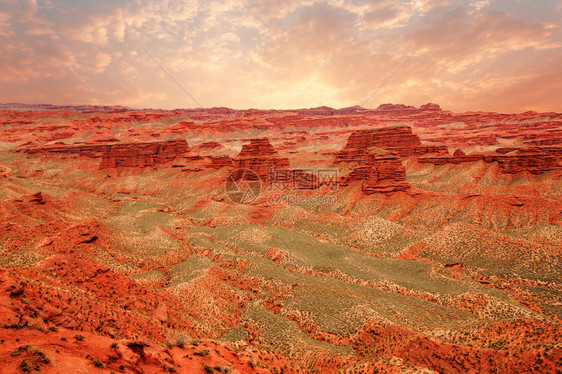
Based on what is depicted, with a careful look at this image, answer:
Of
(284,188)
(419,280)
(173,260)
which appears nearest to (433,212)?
(419,280)

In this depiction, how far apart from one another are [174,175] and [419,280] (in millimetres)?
91761

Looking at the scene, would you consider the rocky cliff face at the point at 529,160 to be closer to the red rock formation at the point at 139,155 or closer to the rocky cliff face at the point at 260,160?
the rocky cliff face at the point at 260,160

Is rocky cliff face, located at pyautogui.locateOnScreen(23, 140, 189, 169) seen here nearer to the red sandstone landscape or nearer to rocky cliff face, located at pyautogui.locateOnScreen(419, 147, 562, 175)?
the red sandstone landscape

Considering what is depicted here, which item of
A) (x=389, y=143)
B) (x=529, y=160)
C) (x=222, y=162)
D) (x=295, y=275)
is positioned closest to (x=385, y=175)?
(x=295, y=275)

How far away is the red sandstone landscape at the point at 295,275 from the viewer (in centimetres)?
1645

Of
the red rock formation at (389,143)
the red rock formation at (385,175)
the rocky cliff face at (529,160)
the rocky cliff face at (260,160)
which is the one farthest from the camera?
the red rock formation at (389,143)

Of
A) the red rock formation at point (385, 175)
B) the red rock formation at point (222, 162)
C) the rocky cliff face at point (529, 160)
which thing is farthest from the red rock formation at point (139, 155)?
the rocky cliff face at point (529, 160)

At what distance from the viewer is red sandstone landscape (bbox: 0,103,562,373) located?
1645 centimetres

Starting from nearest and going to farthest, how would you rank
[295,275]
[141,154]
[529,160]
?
[295,275], [529,160], [141,154]

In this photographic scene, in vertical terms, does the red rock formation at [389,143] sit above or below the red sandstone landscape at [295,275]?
above

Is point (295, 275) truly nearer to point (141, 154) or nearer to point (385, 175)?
point (385, 175)

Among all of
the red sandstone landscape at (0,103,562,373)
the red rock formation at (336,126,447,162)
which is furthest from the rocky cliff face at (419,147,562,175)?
the red rock formation at (336,126,447,162)

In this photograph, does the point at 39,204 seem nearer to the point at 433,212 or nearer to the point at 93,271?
the point at 93,271

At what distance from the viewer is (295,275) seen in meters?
37.8
